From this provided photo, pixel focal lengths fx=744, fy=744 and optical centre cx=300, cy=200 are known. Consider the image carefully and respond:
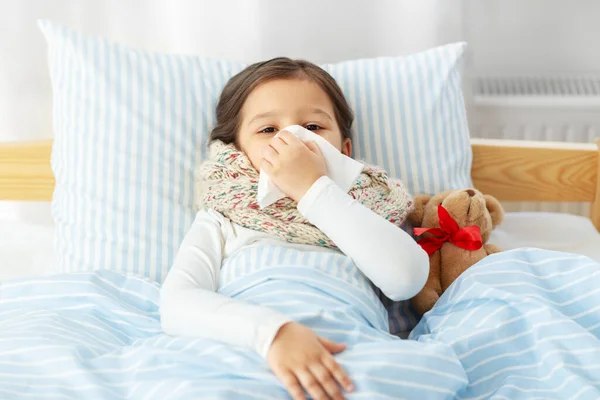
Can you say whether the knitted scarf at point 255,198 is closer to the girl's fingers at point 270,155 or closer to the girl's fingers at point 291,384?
the girl's fingers at point 270,155

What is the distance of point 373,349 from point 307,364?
0.08 m

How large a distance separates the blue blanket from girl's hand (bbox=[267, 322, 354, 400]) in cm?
1

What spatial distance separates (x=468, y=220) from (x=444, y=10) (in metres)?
0.59

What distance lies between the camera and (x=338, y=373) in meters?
0.80

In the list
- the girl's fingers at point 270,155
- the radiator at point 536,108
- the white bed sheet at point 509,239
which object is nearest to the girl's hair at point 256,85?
the girl's fingers at point 270,155

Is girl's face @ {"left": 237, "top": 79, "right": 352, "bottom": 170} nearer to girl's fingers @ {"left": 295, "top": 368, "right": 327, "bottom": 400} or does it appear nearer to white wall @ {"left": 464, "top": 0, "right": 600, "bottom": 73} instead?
girl's fingers @ {"left": 295, "top": 368, "right": 327, "bottom": 400}

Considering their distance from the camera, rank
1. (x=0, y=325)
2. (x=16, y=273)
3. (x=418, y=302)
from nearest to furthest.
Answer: (x=0, y=325) → (x=418, y=302) → (x=16, y=273)

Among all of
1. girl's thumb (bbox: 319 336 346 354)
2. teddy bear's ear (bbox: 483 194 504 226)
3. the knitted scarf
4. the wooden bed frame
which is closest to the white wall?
the wooden bed frame

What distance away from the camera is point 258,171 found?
112cm

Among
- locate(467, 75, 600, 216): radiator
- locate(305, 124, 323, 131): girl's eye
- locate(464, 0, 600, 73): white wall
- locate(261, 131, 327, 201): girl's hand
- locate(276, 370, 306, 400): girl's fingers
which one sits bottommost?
locate(276, 370, 306, 400): girl's fingers

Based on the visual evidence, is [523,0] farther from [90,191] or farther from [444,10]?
[90,191]

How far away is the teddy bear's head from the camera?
1195mm

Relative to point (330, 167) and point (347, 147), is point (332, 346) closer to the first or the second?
point (330, 167)

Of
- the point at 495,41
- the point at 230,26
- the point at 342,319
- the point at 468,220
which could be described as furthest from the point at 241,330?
the point at 495,41
